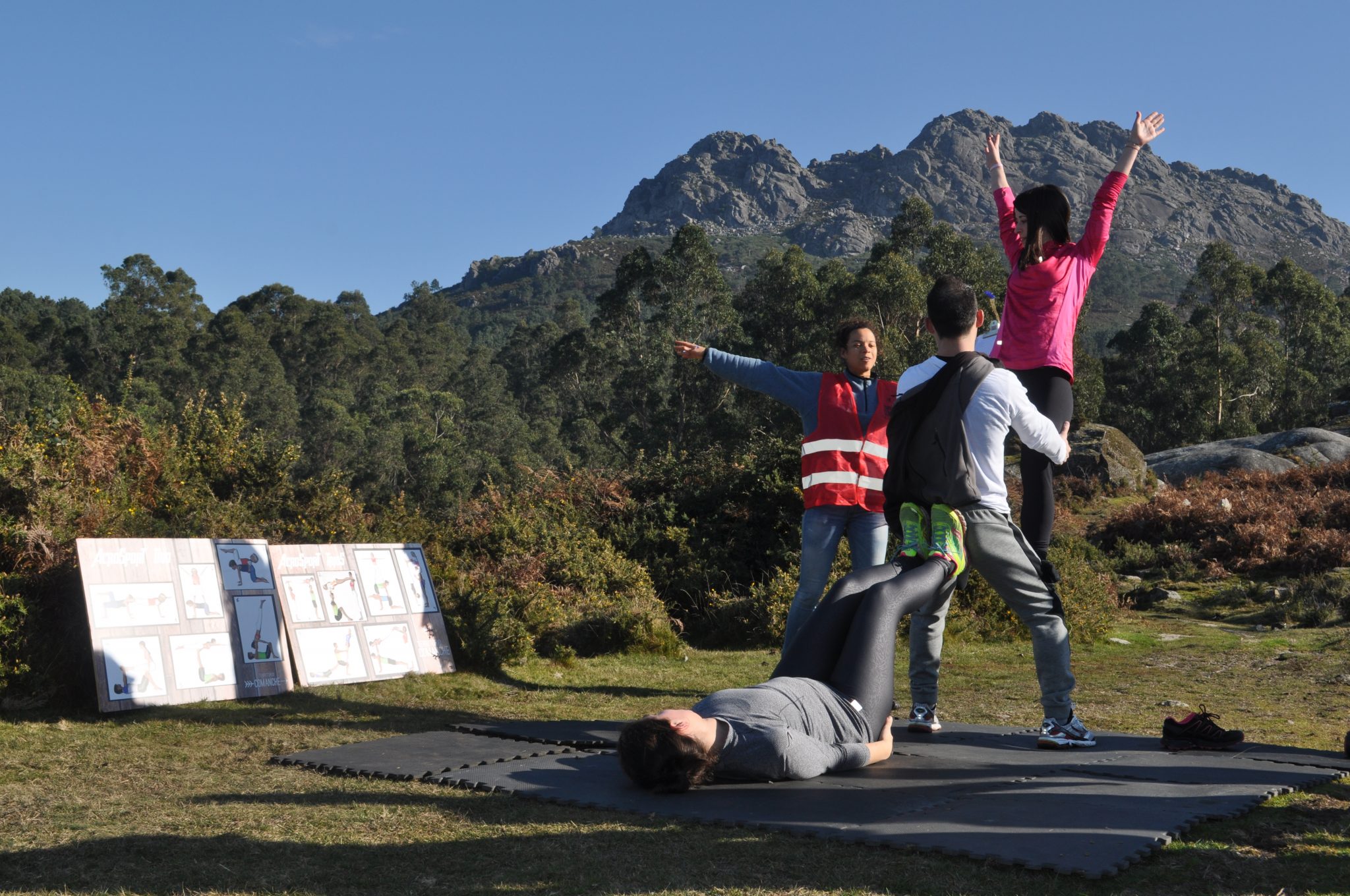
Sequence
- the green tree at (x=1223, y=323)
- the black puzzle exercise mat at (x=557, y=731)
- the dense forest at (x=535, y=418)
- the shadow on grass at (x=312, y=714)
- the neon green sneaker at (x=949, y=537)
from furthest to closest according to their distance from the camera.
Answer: the green tree at (x=1223, y=323)
the dense forest at (x=535, y=418)
the shadow on grass at (x=312, y=714)
the black puzzle exercise mat at (x=557, y=731)
the neon green sneaker at (x=949, y=537)

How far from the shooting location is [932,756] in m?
4.23

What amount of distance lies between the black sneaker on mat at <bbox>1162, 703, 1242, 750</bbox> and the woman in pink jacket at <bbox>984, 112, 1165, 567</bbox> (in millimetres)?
897

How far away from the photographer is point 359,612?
21.9ft

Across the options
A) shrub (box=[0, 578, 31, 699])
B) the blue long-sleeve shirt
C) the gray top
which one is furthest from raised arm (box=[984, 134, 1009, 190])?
shrub (box=[0, 578, 31, 699])

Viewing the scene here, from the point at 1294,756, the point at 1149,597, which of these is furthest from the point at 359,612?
the point at 1149,597

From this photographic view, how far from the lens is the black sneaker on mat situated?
170 inches

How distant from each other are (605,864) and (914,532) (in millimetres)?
1981

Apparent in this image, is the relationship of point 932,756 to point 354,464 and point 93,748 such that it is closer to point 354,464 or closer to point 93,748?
point 93,748

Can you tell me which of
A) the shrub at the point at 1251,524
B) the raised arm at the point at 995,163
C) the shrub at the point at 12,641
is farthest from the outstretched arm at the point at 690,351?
the shrub at the point at 1251,524

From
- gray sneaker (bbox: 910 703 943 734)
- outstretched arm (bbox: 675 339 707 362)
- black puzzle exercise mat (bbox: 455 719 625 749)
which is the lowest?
gray sneaker (bbox: 910 703 943 734)

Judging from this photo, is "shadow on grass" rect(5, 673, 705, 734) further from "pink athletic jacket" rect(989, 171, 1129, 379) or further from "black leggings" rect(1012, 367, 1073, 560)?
"pink athletic jacket" rect(989, 171, 1129, 379)

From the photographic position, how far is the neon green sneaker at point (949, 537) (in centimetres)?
413

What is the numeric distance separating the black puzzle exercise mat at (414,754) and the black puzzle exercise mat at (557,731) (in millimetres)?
62

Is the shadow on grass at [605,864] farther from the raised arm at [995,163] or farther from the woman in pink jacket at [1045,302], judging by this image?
the raised arm at [995,163]
